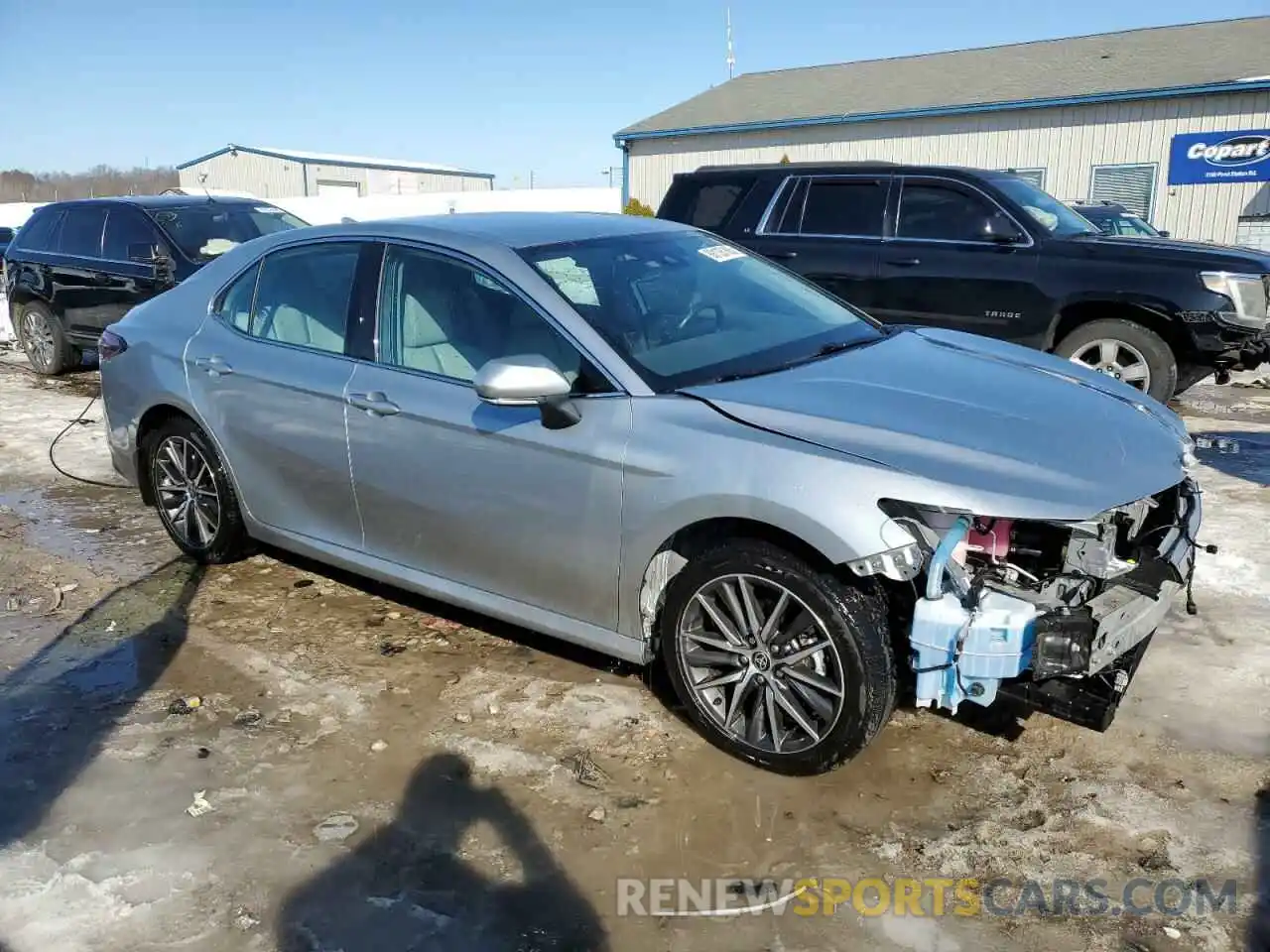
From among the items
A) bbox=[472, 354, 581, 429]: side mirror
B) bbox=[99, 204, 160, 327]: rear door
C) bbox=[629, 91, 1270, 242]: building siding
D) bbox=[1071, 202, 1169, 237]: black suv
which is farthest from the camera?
bbox=[629, 91, 1270, 242]: building siding

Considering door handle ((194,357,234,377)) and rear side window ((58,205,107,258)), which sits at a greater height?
rear side window ((58,205,107,258))

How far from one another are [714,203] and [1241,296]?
13.6ft

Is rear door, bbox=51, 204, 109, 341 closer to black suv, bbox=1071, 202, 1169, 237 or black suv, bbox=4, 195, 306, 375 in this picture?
black suv, bbox=4, 195, 306, 375

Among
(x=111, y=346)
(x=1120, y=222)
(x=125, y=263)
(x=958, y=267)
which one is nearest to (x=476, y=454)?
(x=111, y=346)

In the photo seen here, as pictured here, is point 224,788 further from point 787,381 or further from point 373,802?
point 787,381

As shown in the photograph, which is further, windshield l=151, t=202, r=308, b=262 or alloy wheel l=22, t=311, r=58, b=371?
alloy wheel l=22, t=311, r=58, b=371

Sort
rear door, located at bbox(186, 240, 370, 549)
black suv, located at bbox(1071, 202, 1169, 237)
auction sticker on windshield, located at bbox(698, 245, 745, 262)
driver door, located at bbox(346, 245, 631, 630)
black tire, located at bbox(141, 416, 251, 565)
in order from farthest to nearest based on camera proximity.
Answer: black suv, located at bbox(1071, 202, 1169, 237) → black tire, located at bbox(141, 416, 251, 565) → auction sticker on windshield, located at bbox(698, 245, 745, 262) → rear door, located at bbox(186, 240, 370, 549) → driver door, located at bbox(346, 245, 631, 630)

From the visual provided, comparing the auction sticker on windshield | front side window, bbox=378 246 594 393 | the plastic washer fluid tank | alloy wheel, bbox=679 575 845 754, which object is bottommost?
alloy wheel, bbox=679 575 845 754

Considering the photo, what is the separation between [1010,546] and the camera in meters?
3.18

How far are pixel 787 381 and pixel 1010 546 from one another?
2.98 feet

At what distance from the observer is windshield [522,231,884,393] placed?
3.68 meters

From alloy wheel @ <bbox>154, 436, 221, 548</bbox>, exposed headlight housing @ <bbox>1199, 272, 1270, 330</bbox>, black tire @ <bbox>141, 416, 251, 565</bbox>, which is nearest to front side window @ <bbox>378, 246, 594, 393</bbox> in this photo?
black tire @ <bbox>141, 416, 251, 565</bbox>

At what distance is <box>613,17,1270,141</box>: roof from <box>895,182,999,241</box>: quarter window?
14.6 m

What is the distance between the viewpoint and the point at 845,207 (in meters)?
8.48
